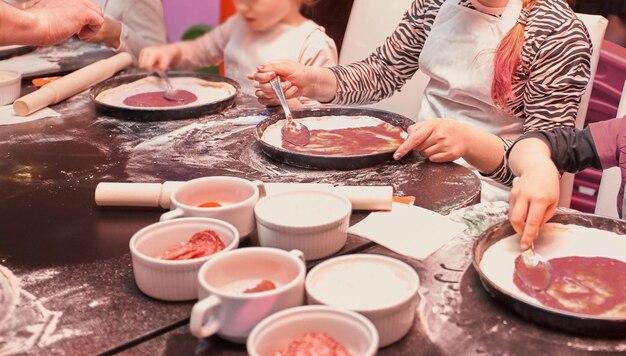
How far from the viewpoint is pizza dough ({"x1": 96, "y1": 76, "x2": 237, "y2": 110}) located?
195 centimetres

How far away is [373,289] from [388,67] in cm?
131

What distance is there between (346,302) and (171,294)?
247 millimetres

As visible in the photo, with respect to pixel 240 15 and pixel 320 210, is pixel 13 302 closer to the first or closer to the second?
pixel 320 210

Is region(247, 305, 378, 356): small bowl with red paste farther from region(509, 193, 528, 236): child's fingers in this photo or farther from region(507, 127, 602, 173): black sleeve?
region(507, 127, 602, 173): black sleeve

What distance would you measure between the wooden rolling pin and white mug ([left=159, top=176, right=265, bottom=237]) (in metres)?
0.85

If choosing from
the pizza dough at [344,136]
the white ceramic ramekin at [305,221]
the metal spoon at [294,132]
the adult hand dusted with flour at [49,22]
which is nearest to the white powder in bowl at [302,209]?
the white ceramic ramekin at [305,221]

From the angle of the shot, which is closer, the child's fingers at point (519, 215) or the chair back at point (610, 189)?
the child's fingers at point (519, 215)

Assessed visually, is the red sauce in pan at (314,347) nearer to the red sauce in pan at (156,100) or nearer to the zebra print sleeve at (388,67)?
the red sauce in pan at (156,100)

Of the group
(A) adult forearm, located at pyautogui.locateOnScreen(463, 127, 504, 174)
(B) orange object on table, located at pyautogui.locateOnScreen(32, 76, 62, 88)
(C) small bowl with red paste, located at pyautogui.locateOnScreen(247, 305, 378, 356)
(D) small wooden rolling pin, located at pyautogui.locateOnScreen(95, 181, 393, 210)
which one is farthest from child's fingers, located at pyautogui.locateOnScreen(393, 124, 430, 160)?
(B) orange object on table, located at pyautogui.locateOnScreen(32, 76, 62, 88)

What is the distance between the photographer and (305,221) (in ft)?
3.58

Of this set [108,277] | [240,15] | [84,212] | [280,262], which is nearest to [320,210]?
[280,262]

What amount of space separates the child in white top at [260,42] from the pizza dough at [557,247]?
1.24 m

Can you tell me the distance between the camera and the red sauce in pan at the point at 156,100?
6.15ft

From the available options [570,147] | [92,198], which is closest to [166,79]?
[92,198]
